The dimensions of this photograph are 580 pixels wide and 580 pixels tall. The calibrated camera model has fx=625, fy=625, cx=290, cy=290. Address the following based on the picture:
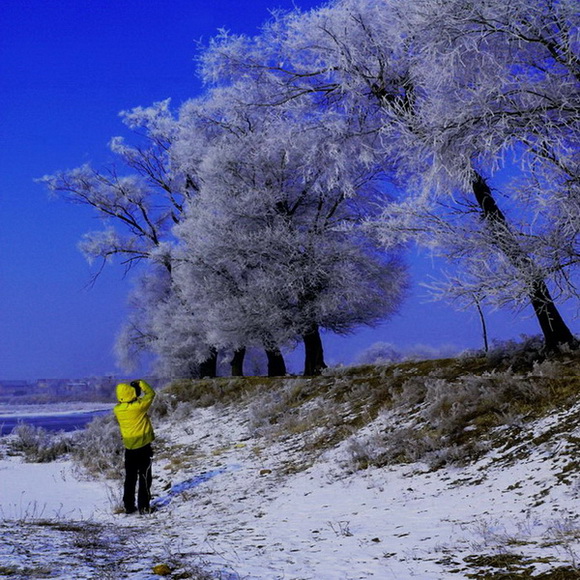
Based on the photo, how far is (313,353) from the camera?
1895 cm

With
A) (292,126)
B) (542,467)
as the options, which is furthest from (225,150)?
(542,467)

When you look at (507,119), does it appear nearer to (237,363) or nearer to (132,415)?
(132,415)

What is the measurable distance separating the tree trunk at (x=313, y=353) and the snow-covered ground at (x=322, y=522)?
25.5 ft

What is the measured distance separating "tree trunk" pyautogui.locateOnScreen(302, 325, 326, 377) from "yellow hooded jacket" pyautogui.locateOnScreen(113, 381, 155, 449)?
376 inches

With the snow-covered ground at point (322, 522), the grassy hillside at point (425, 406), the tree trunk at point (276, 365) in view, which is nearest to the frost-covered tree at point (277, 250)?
the tree trunk at point (276, 365)

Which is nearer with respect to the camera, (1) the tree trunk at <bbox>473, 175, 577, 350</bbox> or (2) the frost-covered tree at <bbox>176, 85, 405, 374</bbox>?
(1) the tree trunk at <bbox>473, 175, 577, 350</bbox>

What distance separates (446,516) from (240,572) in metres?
2.50

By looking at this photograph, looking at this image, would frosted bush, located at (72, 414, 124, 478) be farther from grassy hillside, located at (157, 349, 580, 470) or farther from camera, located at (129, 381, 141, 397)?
camera, located at (129, 381, 141, 397)

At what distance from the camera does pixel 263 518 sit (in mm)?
7336

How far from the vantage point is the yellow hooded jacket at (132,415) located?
947cm

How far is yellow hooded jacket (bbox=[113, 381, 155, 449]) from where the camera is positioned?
9.47 m

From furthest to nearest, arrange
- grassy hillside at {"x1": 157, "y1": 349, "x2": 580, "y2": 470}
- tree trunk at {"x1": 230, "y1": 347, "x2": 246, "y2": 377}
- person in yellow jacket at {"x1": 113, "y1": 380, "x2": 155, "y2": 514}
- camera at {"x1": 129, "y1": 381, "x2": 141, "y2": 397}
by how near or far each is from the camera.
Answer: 1. tree trunk at {"x1": 230, "y1": 347, "x2": 246, "y2": 377}
2. camera at {"x1": 129, "y1": 381, "x2": 141, "y2": 397}
3. person in yellow jacket at {"x1": 113, "y1": 380, "x2": 155, "y2": 514}
4. grassy hillside at {"x1": 157, "y1": 349, "x2": 580, "y2": 470}

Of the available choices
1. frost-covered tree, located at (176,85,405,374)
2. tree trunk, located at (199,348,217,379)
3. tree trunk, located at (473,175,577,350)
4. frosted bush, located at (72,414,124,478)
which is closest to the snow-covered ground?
frosted bush, located at (72,414,124,478)

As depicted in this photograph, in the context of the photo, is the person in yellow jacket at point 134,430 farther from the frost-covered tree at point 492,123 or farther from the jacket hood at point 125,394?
the frost-covered tree at point 492,123
